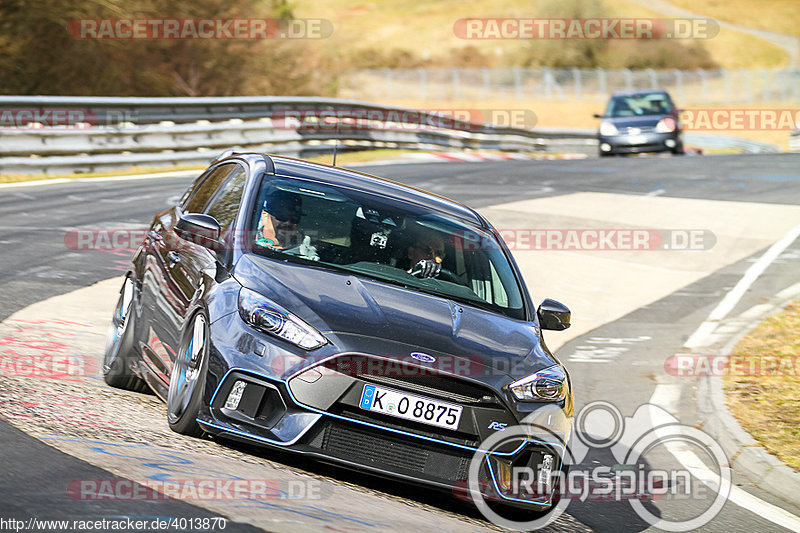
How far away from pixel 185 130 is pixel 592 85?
47.5m

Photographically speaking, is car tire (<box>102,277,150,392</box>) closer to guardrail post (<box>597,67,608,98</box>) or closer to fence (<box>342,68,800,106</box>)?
fence (<box>342,68,800,106</box>)

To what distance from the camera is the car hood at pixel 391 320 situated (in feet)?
17.4

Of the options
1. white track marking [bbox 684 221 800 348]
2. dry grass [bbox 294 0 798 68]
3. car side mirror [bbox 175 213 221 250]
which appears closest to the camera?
car side mirror [bbox 175 213 221 250]

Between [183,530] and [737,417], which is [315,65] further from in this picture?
[183,530]

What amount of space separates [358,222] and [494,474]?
1815 mm

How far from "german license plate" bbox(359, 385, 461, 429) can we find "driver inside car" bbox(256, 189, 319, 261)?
1.25 metres

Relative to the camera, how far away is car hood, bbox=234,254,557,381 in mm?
5297

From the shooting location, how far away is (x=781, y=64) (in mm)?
87500

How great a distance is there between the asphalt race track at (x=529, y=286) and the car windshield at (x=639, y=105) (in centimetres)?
356

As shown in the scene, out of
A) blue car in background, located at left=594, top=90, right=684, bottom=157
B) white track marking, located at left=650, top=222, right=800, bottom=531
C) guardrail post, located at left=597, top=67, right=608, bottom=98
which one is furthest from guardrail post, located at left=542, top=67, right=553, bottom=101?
white track marking, located at left=650, top=222, right=800, bottom=531

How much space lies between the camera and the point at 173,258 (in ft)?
21.8

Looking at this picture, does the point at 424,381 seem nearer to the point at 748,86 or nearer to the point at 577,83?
the point at 577,83

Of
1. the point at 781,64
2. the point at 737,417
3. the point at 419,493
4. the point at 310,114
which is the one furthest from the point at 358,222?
the point at 781,64

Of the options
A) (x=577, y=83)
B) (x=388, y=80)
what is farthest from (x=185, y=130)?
(x=388, y=80)
